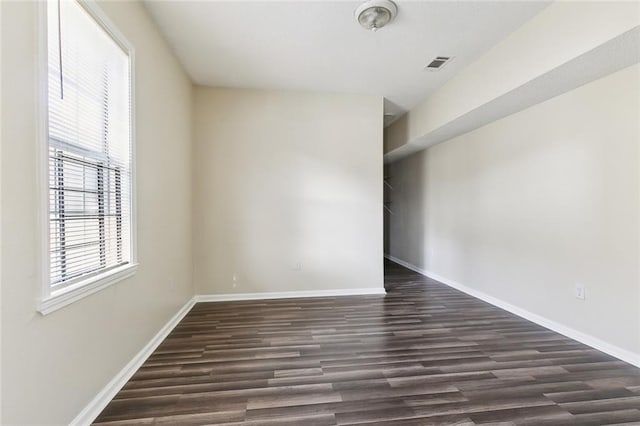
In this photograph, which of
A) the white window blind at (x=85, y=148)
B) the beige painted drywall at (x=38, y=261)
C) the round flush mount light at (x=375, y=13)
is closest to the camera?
the beige painted drywall at (x=38, y=261)

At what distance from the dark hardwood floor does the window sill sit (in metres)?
0.71

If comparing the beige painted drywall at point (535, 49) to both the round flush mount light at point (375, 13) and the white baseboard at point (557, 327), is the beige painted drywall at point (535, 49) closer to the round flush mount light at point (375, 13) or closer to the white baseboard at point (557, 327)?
the round flush mount light at point (375, 13)

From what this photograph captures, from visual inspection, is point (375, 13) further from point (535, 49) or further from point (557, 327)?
point (557, 327)

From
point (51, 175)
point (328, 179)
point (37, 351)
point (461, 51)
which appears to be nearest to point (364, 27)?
point (461, 51)

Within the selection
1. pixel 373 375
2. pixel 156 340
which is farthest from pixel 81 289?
pixel 373 375

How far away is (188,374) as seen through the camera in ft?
6.74

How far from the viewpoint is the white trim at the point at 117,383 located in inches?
61.3

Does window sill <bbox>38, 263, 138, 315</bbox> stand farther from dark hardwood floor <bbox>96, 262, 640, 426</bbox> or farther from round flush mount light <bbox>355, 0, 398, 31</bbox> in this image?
round flush mount light <bbox>355, 0, 398, 31</bbox>

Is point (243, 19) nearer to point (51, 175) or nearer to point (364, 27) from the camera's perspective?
point (364, 27)

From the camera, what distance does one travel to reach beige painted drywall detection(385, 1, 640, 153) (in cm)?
187

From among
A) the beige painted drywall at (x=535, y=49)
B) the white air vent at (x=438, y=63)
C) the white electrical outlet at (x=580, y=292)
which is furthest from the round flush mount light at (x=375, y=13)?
the white electrical outlet at (x=580, y=292)

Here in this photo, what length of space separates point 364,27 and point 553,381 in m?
2.99

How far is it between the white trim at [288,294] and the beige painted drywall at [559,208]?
143 cm

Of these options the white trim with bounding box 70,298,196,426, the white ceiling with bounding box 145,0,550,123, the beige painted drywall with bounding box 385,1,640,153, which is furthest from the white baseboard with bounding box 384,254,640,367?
the white trim with bounding box 70,298,196,426
